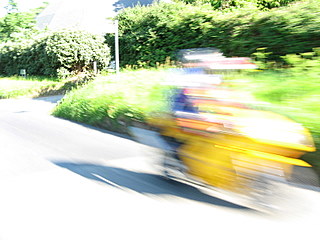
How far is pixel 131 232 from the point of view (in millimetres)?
3367

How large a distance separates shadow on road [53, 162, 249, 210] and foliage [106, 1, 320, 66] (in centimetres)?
517

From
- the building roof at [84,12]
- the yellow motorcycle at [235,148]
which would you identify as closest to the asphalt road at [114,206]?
the yellow motorcycle at [235,148]

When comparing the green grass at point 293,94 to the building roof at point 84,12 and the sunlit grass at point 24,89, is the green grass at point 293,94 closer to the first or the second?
the sunlit grass at point 24,89

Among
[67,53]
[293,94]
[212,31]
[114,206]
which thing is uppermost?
[212,31]

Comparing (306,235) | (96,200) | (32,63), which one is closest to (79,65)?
(32,63)

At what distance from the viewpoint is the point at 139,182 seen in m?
4.77

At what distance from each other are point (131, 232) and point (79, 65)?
60.8ft

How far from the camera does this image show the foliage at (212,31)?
26.5 feet

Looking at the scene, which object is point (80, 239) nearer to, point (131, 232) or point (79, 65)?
point (131, 232)

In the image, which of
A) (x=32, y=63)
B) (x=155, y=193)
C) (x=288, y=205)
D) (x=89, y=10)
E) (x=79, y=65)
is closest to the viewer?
(x=288, y=205)

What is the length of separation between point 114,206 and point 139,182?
0.82 m

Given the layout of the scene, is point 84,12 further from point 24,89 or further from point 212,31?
point 212,31

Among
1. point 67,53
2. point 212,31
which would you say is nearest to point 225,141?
point 212,31

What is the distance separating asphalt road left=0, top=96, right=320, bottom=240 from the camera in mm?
3346
